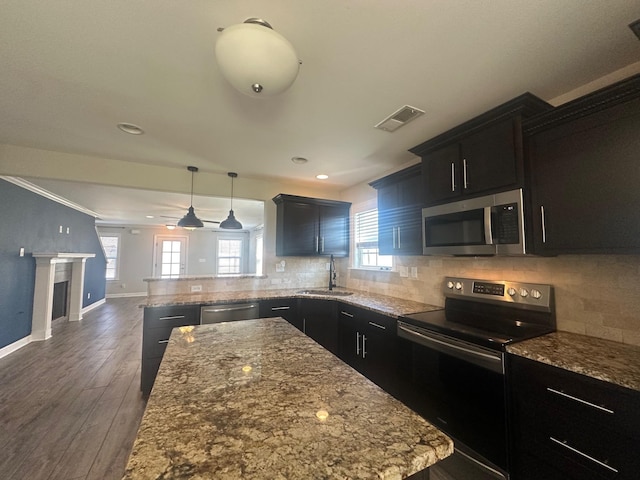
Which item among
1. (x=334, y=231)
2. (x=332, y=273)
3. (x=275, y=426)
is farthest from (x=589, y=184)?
(x=332, y=273)

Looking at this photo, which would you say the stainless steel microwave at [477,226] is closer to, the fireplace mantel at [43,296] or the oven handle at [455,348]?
the oven handle at [455,348]

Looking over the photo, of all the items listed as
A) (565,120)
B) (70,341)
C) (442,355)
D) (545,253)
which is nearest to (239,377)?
(442,355)

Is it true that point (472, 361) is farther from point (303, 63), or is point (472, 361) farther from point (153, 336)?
point (153, 336)

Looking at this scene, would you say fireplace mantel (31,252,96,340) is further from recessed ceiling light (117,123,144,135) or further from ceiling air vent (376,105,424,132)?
ceiling air vent (376,105,424,132)

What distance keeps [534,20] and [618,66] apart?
2.59 ft

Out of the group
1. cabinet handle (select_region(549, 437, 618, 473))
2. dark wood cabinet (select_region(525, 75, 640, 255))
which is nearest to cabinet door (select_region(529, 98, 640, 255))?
dark wood cabinet (select_region(525, 75, 640, 255))

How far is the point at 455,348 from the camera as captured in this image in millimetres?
1724

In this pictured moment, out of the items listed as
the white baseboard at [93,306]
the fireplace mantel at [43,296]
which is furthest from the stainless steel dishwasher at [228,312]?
the white baseboard at [93,306]

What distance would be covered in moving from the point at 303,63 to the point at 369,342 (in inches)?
92.0

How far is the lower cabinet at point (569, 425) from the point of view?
1.08 metres

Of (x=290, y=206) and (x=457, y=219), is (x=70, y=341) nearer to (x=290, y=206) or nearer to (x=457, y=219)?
(x=290, y=206)

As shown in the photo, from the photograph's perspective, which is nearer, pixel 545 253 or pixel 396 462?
pixel 396 462

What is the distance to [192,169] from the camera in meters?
3.26

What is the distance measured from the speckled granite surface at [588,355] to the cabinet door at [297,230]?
8.50 feet
